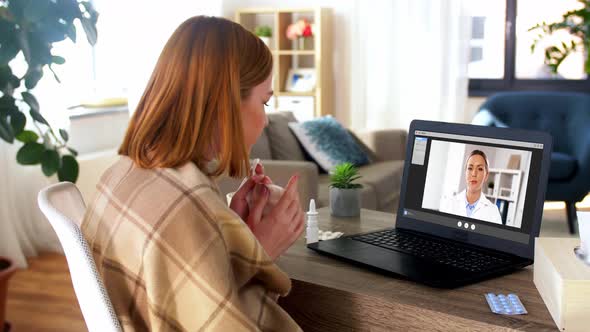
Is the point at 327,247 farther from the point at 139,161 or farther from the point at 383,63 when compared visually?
the point at 383,63

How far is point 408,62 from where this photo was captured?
19.8 feet

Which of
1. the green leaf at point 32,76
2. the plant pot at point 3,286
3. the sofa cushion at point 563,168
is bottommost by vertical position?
the plant pot at point 3,286

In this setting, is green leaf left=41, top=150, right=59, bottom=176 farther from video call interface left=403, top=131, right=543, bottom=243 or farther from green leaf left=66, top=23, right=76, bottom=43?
video call interface left=403, top=131, right=543, bottom=243

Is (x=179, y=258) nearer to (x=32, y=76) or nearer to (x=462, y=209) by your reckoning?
(x=462, y=209)

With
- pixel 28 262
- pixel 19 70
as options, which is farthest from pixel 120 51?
pixel 28 262

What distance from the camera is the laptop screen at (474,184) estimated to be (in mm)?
1545

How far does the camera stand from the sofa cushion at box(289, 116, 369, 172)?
Answer: 4.29 metres

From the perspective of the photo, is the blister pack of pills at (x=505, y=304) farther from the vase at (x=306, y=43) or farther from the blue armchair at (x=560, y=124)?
the vase at (x=306, y=43)

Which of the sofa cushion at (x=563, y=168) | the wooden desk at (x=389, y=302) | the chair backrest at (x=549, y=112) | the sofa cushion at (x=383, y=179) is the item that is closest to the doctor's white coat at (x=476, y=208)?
the wooden desk at (x=389, y=302)

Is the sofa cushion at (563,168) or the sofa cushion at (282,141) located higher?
the sofa cushion at (282,141)

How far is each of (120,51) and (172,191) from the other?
3.88 meters

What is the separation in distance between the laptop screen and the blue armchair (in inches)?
120

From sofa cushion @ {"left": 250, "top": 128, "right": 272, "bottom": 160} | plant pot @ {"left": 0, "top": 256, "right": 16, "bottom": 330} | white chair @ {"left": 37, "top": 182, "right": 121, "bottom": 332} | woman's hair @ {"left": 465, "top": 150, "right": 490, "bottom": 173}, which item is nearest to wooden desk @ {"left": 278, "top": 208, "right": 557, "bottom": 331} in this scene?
woman's hair @ {"left": 465, "top": 150, "right": 490, "bottom": 173}

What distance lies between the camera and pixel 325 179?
4.18m
